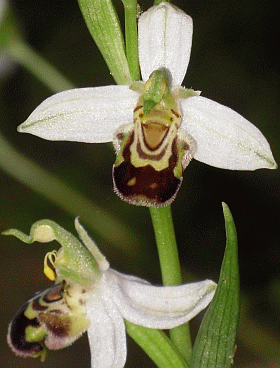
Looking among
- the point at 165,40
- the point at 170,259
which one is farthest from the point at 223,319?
the point at 165,40

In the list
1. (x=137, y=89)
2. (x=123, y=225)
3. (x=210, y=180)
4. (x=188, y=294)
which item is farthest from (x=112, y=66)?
(x=210, y=180)

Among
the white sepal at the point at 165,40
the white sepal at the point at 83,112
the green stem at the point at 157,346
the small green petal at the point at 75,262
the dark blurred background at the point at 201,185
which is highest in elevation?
the dark blurred background at the point at 201,185

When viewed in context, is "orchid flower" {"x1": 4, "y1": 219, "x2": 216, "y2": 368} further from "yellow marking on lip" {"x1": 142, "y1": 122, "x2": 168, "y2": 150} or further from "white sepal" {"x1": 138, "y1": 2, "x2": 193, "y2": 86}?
"white sepal" {"x1": 138, "y1": 2, "x2": 193, "y2": 86}

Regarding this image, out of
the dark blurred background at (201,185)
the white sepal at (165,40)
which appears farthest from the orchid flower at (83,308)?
the dark blurred background at (201,185)

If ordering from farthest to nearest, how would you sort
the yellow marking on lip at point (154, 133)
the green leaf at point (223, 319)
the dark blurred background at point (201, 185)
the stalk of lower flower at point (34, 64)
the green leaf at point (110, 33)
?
1. the dark blurred background at point (201, 185)
2. the stalk of lower flower at point (34, 64)
3. the green leaf at point (110, 33)
4. the yellow marking on lip at point (154, 133)
5. the green leaf at point (223, 319)

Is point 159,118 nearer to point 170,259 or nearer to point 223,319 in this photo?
point 170,259

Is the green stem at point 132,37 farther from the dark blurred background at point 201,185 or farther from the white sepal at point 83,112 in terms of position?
the dark blurred background at point 201,185
